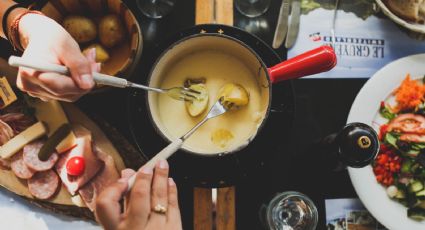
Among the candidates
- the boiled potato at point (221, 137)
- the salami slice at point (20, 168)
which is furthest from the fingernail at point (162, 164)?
the salami slice at point (20, 168)

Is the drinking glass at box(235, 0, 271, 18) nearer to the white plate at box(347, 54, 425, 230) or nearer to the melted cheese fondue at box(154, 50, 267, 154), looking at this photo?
the melted cheese fondue at box(154, 50, 267, 154)

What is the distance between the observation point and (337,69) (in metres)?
0.95

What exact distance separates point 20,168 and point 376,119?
2.64 ft

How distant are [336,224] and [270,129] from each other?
0.95 feet

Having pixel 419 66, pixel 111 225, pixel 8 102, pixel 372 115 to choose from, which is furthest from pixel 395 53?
pixel 8 102

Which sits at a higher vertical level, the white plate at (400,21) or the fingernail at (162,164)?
the white plate at (400,21)

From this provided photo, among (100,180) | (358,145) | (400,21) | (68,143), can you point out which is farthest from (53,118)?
(400,21)

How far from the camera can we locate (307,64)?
0.72 metres

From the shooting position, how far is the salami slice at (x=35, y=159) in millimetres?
878

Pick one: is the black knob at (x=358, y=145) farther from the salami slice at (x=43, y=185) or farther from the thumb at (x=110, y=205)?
the salami slice at (x=43, y=185)

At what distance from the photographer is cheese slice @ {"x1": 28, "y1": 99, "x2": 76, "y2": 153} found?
2.94 feet

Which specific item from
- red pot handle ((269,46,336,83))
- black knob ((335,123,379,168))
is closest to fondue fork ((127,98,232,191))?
red pot handle ((269,46,336,83))

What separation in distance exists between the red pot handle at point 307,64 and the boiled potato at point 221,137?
0.50 feet

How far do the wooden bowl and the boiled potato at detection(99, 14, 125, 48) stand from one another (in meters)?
0.01
